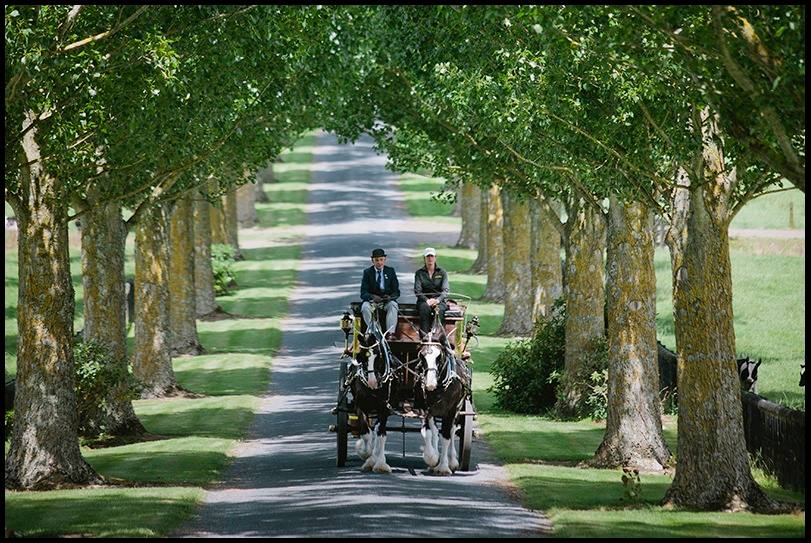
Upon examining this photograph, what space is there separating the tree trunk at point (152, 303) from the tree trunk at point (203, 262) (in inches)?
454

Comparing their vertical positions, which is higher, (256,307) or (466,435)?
(256,307)

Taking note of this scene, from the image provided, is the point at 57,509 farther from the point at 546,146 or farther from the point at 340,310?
the point at 340,310

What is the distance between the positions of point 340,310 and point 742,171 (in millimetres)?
35353

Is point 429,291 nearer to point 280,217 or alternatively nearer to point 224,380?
point 224,380

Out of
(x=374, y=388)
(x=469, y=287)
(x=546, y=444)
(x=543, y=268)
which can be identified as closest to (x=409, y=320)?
(x=374, y=388)

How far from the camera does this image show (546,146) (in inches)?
946

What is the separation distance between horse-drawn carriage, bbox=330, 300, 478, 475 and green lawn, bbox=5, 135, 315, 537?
8.51 feet

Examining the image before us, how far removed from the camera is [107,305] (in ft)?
94.6

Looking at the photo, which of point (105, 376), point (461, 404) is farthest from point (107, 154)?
point (461, 404)

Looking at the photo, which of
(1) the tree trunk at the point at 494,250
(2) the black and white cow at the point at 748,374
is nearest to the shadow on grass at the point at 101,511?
(2) the black and white cow at the point at 748,374

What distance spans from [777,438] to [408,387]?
551cm

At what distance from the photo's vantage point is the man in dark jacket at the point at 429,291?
842 inches

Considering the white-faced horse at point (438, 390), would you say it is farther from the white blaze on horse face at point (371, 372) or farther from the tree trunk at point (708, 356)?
the tree trunk at point (708, 356)

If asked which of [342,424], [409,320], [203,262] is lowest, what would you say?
[342,424]
